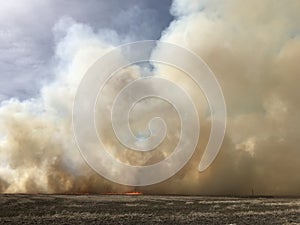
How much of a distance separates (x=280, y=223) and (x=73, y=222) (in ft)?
83.2

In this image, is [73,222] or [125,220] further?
[125,220]

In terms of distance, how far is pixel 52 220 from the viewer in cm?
5134

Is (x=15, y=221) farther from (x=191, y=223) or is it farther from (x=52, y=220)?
(x=191, y=223)

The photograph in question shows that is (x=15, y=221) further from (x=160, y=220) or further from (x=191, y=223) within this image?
(x=191, y=223)

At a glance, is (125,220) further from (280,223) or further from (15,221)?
(280,223)

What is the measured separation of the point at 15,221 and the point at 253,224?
29646mm

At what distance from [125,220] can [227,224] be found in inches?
520

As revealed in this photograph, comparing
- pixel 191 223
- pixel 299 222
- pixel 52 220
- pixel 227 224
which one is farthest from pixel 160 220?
pixel 299 222

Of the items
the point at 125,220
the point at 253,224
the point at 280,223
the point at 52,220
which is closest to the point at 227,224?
the point at 253,224

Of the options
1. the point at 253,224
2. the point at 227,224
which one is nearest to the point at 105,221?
the point at 227,224

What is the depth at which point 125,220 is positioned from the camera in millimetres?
51844

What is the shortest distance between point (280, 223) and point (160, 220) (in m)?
14.8

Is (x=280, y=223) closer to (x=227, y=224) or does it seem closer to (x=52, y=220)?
(x=227, y=224)

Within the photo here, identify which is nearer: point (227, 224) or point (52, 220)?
point (227, 224)
